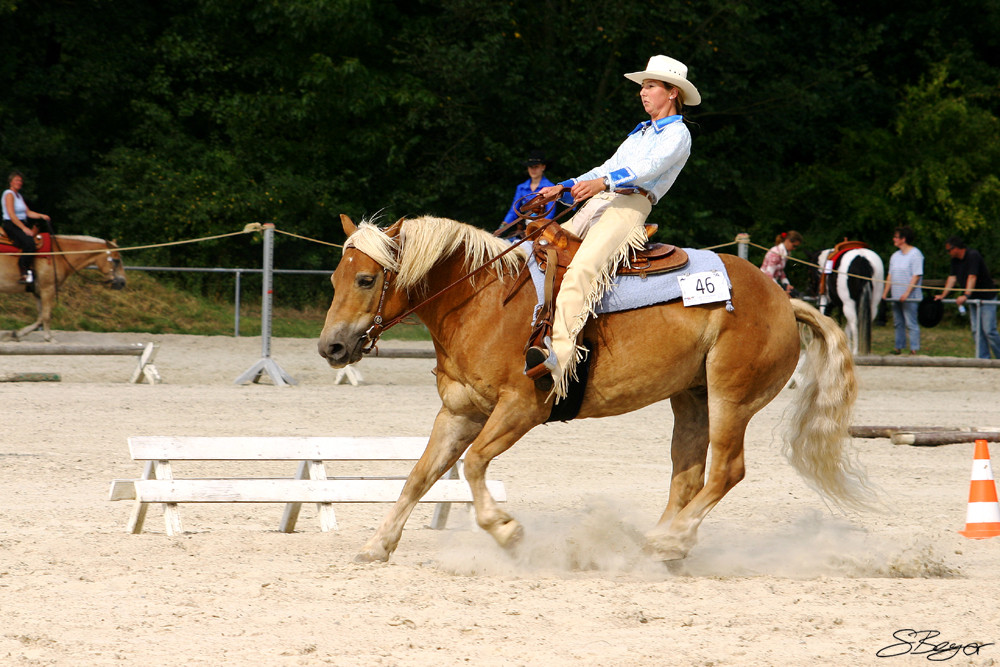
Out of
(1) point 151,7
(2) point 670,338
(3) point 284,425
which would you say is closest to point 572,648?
(2) point 670,338

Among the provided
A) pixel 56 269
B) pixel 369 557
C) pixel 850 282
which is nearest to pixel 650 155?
pixel 369 557

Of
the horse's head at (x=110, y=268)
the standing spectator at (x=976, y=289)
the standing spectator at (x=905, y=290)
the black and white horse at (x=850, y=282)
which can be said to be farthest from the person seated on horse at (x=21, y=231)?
the standing spectator at (x=976, y=289)

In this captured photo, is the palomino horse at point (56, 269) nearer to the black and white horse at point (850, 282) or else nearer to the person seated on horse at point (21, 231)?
the person seated on horse at point (21, 231)

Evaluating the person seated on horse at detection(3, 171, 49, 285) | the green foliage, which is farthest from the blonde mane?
the green foliage

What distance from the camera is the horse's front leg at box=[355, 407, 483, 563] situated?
5.55 m

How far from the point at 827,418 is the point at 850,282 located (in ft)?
36.0

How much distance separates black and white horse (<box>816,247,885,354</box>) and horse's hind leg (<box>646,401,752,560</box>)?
10687 mm

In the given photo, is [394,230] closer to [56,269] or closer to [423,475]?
[423,475]

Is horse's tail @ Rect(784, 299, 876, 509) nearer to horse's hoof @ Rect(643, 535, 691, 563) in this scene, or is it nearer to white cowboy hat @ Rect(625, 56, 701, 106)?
horse's hoof @ Rect(643, 535, 691, 563)

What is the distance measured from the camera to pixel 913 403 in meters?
13.4

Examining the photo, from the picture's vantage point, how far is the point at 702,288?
576 cm

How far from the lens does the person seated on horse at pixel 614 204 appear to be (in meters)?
5.42
